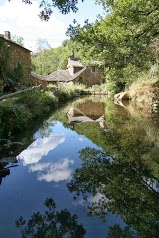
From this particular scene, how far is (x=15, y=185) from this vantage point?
7328 millimetres

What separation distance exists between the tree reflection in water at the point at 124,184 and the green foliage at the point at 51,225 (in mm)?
525

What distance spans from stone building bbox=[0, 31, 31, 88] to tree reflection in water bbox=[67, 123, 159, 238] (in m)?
17.7

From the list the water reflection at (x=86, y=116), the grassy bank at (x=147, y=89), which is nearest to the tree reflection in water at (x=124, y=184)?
the water reflection at (x=86, y=116)

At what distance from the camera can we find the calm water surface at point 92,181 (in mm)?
5301

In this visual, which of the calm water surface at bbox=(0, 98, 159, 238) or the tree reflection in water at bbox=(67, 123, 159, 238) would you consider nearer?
the tree reflection in water at bbox=(67, 123, 159, 238)

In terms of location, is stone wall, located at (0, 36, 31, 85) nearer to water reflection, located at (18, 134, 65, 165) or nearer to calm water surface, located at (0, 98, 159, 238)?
water reflection, located at (18, 134, 65, 165)

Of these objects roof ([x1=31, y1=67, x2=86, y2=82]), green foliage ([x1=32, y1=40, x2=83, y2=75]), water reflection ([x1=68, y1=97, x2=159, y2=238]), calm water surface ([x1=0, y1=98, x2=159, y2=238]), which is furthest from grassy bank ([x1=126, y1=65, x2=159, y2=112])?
green foliage ([x1=32, y1=40, x2=83, y2=75])

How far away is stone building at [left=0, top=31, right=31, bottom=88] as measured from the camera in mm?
27109

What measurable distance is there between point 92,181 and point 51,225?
2.39 m

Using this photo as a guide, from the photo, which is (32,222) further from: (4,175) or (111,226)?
(4,175)

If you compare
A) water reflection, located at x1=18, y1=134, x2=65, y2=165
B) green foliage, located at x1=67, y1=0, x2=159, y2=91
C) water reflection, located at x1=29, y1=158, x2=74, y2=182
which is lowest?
water reflection, located at x1=18, y1=134, x2=65, y2=165

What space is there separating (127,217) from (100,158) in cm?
409

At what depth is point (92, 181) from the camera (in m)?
7.30

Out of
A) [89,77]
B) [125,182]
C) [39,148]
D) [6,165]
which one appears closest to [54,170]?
[6,165]
